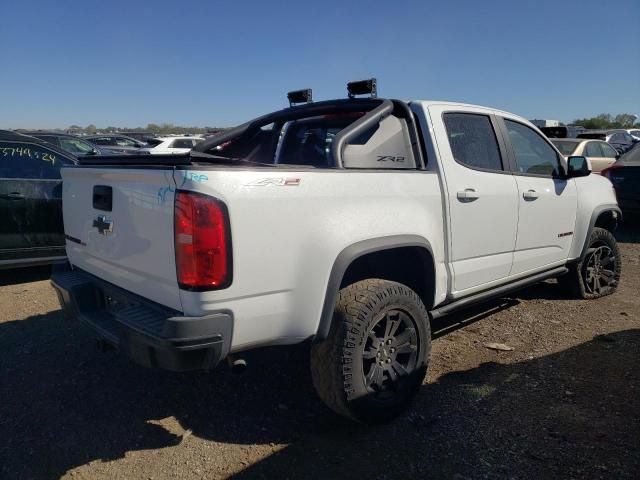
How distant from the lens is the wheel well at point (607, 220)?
511 centimetres

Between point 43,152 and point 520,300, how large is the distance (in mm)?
5787

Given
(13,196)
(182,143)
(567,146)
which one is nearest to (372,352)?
(13,196)

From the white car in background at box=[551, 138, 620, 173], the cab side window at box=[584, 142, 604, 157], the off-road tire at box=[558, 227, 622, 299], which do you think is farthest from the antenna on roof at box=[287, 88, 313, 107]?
the cab side window at box=[584, 142, 604, 157]

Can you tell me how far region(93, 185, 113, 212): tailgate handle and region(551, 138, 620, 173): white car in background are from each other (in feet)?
33.9

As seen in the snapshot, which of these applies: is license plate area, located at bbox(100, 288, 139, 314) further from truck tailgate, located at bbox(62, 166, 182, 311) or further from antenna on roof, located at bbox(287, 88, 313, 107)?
antenna on roof, located at bbox(287, 88, 313, 107)

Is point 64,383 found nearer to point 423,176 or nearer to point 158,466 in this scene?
point 158,466

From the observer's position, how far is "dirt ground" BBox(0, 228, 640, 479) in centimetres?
258

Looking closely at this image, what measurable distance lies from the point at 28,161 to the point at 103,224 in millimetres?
3900

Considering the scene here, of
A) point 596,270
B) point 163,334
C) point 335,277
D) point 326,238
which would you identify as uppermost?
point 326,238

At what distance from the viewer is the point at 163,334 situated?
221 cm

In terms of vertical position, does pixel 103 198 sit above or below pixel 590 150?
below

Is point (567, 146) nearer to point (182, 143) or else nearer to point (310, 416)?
point (310, 416)

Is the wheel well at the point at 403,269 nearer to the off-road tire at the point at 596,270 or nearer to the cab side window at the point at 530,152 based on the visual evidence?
the cab side window at the point at 530,152

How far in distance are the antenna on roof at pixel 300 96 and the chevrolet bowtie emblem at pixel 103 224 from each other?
2026mm
